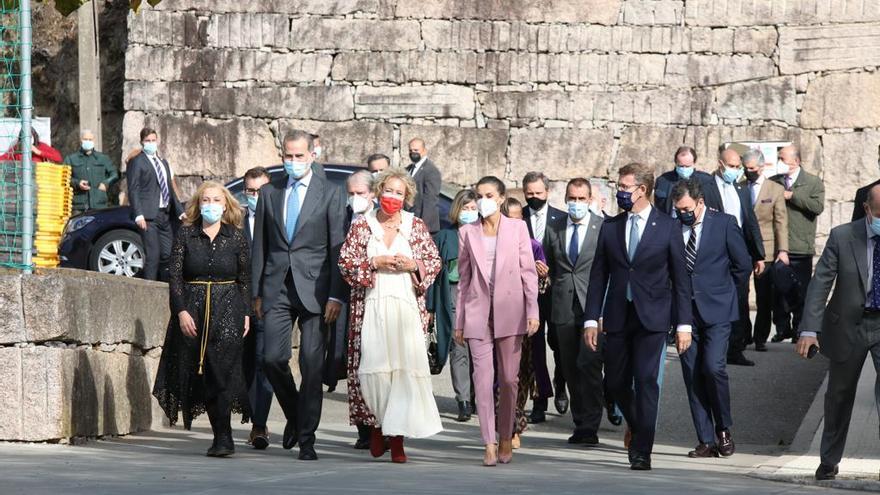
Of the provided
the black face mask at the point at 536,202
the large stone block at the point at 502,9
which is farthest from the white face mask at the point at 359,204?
the large stone block at the point at 502,9

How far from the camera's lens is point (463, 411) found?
13.7 m

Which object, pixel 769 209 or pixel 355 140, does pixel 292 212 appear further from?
pixel 355 140

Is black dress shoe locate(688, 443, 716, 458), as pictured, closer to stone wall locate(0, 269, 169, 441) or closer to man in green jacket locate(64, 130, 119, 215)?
stone wall locate(0, 269, 169, 441)

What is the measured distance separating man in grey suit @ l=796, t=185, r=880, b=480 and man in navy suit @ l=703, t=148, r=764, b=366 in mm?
3805

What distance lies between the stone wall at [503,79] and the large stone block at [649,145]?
0.8 inches

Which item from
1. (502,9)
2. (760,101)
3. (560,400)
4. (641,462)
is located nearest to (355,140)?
(502,9)

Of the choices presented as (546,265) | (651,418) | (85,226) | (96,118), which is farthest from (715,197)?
(96,118)

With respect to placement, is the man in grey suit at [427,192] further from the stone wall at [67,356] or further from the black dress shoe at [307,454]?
the black dress shoe at [307,454]

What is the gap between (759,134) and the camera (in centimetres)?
2045

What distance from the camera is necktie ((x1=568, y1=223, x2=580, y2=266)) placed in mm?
13117

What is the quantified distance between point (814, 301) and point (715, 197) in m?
4.62

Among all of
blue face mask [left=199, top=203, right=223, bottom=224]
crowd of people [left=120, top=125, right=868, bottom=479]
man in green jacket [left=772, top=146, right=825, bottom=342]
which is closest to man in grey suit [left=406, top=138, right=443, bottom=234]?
man in green jacket [left=772, top=146, right=825, bottom=342]

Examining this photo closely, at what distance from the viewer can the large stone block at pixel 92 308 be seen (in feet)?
36.8

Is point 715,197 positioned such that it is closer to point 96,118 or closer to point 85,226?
point 85,226
